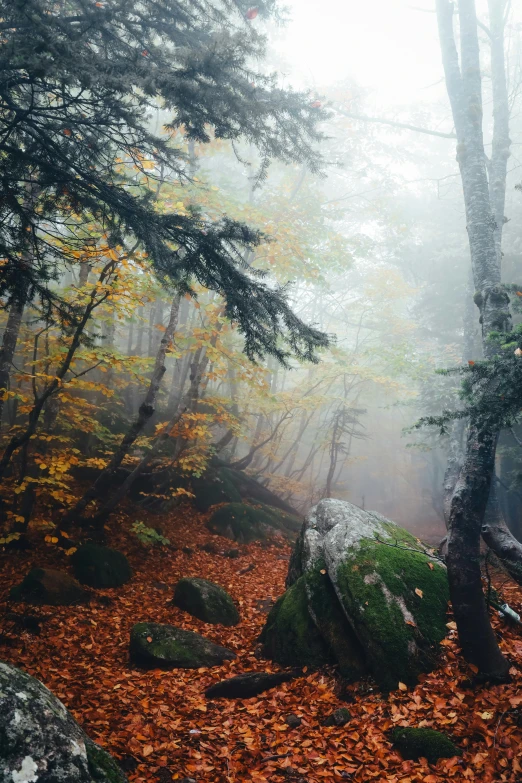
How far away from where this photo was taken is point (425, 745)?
11.9 ft

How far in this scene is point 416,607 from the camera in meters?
5.23

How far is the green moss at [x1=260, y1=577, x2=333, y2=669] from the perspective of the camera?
546cm

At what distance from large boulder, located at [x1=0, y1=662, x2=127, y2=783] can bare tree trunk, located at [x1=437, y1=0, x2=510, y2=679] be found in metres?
3.85

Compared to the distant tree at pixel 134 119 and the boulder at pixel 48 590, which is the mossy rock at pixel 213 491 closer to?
the boulder at pixel 48 590

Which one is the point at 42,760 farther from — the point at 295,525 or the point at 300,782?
the point at 295,525

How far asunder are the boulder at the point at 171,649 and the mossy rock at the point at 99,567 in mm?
2004

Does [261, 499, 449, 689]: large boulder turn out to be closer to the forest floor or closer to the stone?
the forest floor

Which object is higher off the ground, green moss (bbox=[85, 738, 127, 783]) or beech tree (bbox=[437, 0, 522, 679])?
beech tree (bbox=[437, 0, 522, 679])

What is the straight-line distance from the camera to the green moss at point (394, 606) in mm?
4648

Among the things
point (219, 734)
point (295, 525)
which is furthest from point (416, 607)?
point (295, 525)

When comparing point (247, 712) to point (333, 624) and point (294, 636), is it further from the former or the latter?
point (333, 624)

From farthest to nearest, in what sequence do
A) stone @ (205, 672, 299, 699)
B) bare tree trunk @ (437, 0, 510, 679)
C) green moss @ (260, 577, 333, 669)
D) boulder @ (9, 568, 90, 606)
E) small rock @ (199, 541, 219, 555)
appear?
small rock @ (199, 541, 219, 555) < boulder @ (9, 568, 90, 606) < green moss @ (260, 577, 333, 669) < stone @ (205, 672, 299, 699) < bare tree trunk @ (437, 0, 510, 679)

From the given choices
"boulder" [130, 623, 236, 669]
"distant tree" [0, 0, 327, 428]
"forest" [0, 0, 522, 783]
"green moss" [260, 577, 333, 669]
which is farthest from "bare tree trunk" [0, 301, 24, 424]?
"green moss" [260, 577, 333, 669]

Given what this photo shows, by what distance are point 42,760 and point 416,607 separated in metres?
4.62
